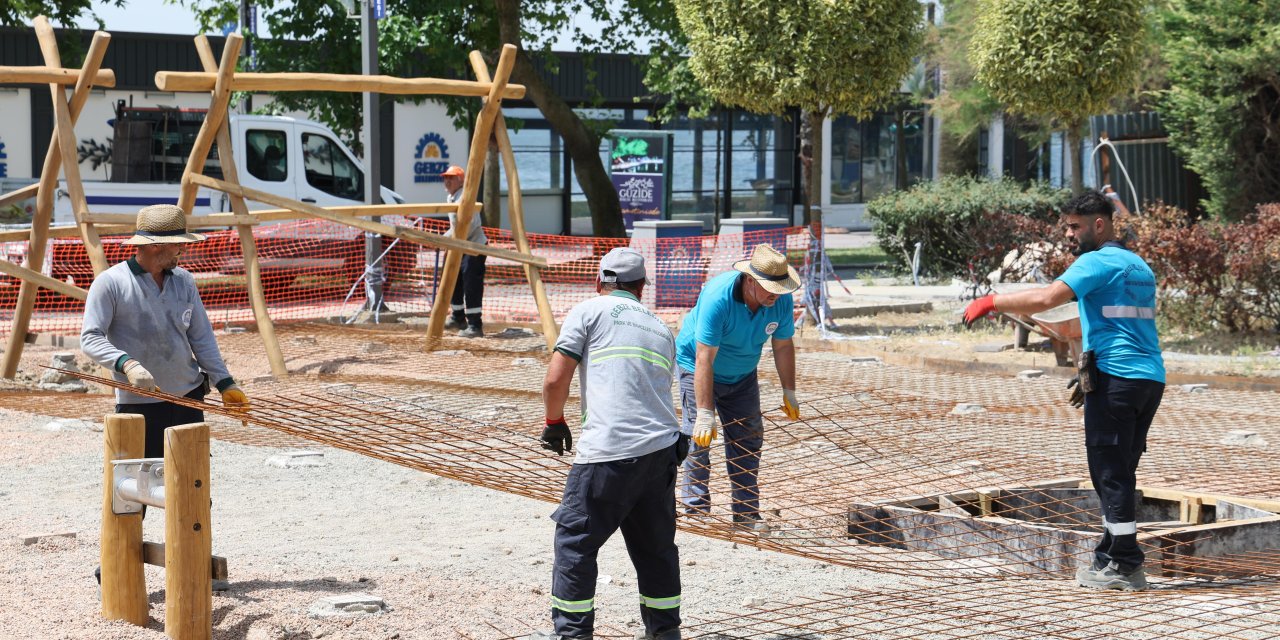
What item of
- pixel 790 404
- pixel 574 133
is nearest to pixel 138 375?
pixel 790 404

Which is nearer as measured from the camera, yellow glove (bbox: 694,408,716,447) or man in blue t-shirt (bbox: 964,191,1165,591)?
man in blue t-shirt (bbox: 964,191,1165,591)

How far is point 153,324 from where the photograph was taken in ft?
18.6

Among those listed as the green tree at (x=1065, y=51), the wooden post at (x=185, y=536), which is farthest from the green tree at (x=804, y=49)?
the wooden post at (x=185, y=536)

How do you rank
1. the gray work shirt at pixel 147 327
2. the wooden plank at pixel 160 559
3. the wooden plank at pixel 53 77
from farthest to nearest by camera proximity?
the wooden plank at pixel 53 77 → the gray work shirt at pixel 147 327 → the wooden plank at pixel 160 559

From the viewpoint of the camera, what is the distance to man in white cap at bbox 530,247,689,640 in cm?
476

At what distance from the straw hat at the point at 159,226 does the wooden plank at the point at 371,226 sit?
16.7ft

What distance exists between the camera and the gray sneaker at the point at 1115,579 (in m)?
5.81

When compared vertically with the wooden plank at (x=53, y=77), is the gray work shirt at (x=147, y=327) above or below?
below

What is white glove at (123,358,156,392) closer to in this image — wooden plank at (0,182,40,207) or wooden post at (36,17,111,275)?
wooden post at (36,17,111,275)

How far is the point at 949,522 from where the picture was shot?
664cm

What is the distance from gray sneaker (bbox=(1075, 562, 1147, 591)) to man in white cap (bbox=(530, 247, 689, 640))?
6.30ft

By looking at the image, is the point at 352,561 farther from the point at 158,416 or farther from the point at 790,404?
the point at 790,404

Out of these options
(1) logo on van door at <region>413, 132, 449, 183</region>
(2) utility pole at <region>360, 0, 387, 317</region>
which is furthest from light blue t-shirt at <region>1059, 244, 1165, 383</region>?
(1) logo on van door at <region>413, 132, 449, 183</region>

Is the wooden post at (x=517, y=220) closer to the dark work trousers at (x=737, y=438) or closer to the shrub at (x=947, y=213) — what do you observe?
the dark work trousers at (x=737, y=438)
